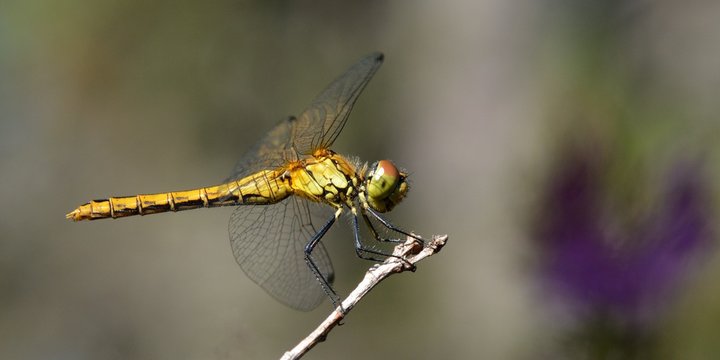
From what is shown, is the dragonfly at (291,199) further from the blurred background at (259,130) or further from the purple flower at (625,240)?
the blurred background at (259,130)

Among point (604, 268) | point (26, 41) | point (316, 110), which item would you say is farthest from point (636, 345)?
point (26, 41)

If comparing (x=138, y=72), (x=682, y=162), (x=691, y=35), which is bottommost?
(x=682, y=162)

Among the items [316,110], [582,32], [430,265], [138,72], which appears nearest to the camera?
[316,110]

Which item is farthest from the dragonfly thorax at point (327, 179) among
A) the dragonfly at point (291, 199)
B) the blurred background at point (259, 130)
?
the blurred background at point (259, 130)

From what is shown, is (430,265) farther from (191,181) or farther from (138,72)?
(138,72)

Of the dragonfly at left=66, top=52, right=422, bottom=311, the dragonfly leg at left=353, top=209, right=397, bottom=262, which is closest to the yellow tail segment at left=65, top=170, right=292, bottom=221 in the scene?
the dragonfly at left=66, top=52, right=422, bottom=311

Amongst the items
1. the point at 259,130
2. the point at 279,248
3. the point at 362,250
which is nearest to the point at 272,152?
the point at 279,248

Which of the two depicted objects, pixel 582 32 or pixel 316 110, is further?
pixel 582 32
